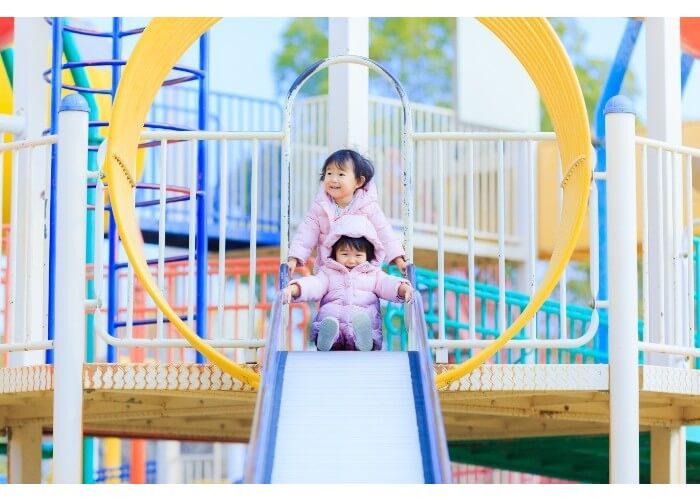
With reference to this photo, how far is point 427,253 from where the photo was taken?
16.0 meters

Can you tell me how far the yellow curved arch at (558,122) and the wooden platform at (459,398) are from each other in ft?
1.57

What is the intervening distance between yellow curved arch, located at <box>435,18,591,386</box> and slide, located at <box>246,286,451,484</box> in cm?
54

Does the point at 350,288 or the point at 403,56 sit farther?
the point at 403,56

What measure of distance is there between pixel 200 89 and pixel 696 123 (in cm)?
713

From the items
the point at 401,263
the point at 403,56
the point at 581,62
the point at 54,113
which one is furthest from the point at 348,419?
the point at 581,62

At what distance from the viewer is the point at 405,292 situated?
7.40 metres

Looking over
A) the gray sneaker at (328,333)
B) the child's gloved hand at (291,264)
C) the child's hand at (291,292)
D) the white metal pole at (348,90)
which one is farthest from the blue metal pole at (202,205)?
the gray sneaker at (328,333)

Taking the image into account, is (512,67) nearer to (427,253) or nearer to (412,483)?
(427,253)

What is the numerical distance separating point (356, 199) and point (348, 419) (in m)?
1.89

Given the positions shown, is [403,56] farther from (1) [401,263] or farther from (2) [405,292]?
(2) [405,292]

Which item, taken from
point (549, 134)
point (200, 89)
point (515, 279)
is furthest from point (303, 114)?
point (549, 134)

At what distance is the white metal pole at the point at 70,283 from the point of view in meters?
7.09

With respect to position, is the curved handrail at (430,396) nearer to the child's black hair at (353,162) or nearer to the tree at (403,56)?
the child's black hair at (353,162)
